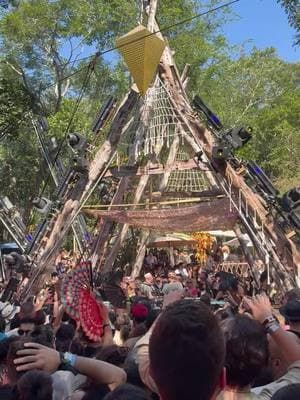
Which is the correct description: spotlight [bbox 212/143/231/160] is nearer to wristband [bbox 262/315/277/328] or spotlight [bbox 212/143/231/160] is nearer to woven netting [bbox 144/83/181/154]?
woven netting [bbox 144/83/181/154]

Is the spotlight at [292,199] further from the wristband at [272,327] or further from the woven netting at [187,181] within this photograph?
the wristband at [272,327]

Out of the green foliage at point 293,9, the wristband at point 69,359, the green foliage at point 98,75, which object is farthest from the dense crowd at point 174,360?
the green foliage at point 98,75

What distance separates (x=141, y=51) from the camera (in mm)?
12953

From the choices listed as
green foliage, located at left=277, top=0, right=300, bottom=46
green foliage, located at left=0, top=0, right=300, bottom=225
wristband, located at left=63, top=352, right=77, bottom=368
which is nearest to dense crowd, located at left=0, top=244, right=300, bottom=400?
wristband, located at left=63, top=352, right=77, bottom=368

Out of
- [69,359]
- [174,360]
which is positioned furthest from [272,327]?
[174,360]

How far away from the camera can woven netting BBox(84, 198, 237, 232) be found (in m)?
14.1

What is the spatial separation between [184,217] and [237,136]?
235cm

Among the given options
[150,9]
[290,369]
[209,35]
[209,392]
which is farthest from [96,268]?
[209,35]

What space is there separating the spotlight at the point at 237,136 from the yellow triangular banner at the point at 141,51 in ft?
6.31

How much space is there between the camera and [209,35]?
30.4m

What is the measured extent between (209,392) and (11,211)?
21311mm

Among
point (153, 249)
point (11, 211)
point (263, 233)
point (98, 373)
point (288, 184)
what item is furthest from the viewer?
point (288, 184)

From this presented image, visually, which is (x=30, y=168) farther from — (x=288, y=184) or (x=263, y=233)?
(x=263, y=233)

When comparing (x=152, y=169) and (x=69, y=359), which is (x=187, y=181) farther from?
(x=69, y=359)
